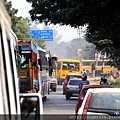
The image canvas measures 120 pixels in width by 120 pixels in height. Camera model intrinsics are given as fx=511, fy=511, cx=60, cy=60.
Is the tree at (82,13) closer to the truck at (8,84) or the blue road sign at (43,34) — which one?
the truck at (8,84)

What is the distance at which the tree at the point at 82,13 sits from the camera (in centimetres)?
2355

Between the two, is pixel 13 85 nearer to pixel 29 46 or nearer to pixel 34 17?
pixel 29 46

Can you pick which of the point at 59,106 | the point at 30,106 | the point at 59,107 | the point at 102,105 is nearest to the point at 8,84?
the point at 30,106

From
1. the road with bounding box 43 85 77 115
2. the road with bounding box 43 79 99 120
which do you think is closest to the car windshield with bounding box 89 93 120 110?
the road with bounding box 43 79 99 120

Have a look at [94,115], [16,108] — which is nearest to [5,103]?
[16,108]

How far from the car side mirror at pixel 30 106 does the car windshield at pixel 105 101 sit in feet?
23.7

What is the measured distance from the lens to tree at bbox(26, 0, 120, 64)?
2355 centimetres

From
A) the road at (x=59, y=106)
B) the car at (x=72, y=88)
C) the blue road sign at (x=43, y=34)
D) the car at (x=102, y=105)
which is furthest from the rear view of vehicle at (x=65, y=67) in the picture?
the car at (x=102, y=105)

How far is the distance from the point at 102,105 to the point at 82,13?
13.1 m

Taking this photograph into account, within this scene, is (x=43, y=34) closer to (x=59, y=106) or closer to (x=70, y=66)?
(x=70, y=66)

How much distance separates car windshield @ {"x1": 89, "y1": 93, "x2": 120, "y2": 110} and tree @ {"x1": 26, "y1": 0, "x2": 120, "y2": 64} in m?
11.2

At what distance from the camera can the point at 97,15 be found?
24.0m

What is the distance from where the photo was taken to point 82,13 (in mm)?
24375

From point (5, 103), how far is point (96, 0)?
19720 mm
